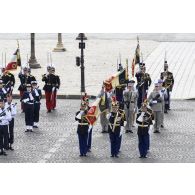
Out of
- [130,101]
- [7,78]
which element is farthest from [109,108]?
[7,78]

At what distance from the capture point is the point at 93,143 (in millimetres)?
26578

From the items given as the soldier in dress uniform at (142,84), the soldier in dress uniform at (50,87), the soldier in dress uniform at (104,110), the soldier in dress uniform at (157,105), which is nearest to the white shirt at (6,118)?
the soldier in dress uniform at (104,110)

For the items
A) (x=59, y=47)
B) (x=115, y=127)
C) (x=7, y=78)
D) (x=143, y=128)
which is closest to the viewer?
(x=115, y=127)

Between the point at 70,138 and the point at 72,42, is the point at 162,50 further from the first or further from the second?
the point at 70,138

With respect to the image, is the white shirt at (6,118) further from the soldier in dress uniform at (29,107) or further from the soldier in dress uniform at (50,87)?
the soldier in dress uniform at (50,87)

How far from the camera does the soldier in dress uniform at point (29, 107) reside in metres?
28.1

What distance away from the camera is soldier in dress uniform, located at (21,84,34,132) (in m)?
28.1

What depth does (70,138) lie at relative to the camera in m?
27.2

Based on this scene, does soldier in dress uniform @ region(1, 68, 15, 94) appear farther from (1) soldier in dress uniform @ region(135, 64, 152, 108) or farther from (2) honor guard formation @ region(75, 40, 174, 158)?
(1) soldier in dress uniform @ region(135, 64, 152, 108)

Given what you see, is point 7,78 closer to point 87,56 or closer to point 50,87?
point 50,87

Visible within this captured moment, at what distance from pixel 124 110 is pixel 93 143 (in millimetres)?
2032

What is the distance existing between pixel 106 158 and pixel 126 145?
162cm

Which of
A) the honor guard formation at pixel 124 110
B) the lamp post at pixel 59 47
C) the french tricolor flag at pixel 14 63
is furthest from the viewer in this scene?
the lamp post at pixel 59 47

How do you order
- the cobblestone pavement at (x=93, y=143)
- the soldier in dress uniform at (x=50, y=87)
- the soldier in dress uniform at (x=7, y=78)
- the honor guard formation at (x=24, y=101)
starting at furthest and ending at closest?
the soldier in dress uniform at (x=7, y=78) → the soldier in dress uniform at (x=50, y=87) → the honor guard formation at (x=24, y=101) → the cobblestone pavement at (x=93, y=143)
